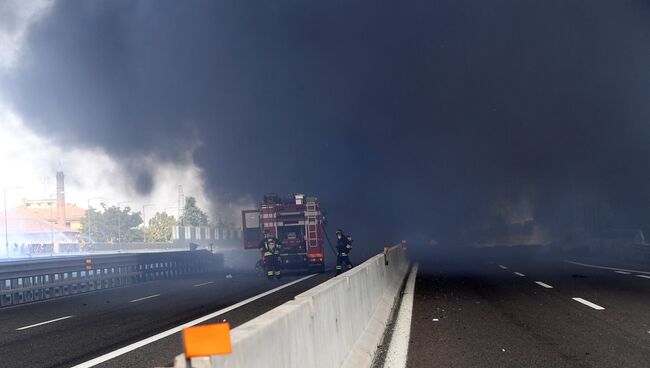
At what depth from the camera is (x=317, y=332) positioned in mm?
5641

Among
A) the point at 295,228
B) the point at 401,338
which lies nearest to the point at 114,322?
the point at 401,338

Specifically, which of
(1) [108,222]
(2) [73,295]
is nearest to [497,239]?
(2) [73,295]

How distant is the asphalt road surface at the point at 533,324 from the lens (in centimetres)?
787

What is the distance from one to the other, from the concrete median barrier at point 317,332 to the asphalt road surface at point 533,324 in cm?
66

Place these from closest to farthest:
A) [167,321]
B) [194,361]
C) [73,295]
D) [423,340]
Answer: [194,361]
[423,340]
[167,321]
[73,295]

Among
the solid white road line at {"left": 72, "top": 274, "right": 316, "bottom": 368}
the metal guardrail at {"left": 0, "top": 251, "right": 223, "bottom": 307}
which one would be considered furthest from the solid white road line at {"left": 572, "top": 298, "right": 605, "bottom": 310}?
the metal guardrail at {"left": 0, "top": 251, "right": 223, "bottom": 307}

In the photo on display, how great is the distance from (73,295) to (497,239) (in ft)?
232

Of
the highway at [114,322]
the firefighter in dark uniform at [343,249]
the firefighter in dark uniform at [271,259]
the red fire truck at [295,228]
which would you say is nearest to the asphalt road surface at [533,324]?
the highway at [114,322]

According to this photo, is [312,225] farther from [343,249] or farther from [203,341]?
[203,341]

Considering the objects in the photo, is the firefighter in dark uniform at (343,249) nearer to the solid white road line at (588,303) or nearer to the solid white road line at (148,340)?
the solid white road line at (148,340)

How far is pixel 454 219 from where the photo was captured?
9150 cm

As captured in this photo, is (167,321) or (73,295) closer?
(167,321)

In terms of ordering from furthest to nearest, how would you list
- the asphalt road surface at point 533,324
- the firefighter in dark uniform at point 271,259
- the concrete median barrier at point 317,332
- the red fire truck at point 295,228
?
the red fire truck at point 295,228
the firefighter in dark uniform at point 271,259
the asphalt road surface at point 533,324
the concrete median barrier at point 317,332

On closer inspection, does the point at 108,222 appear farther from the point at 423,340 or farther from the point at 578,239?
the point at 423,340
